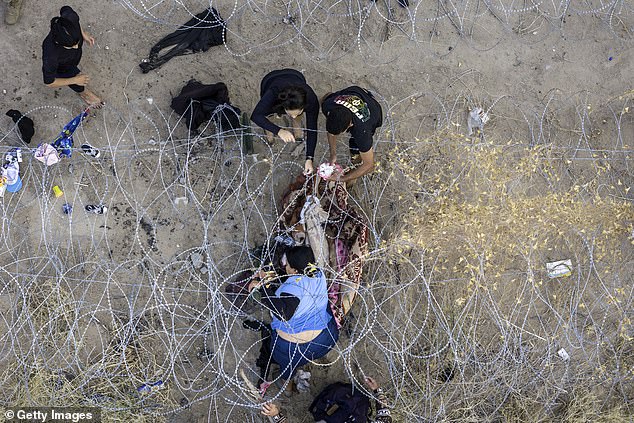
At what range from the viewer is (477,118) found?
5.10 meters

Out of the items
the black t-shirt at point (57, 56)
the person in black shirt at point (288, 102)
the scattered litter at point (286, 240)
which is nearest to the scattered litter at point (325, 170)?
the person in black shirt at point (288, 102)

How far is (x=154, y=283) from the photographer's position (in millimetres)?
4855

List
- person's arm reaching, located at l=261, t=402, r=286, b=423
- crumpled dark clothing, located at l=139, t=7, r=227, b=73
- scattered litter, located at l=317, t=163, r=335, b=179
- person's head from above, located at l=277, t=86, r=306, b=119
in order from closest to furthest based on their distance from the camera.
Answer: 1. person's head from above, located at l=277, t=86, r=306, b=119
2. person's arm reaching, located at l=261, t=402, r=286, b=423
3. scattered litter, located at l=317, t=163, r=335, b=179
4. crumpled dark clothing, located at l=139, t=7, r=227, b=73

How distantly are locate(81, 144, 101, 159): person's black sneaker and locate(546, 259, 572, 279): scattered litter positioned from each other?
472cm

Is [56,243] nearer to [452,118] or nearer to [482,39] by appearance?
[452,118]

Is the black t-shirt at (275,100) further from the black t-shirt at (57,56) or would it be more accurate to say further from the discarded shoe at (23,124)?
the discarded shoe at (23,124)

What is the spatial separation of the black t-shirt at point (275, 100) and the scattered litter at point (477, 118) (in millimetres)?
1827

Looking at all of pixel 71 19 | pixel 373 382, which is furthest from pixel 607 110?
pixel 71 19

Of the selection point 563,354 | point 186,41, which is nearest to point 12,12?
point 186,41

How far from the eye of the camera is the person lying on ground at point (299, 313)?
4.12 metres

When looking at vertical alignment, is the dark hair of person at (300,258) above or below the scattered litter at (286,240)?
above

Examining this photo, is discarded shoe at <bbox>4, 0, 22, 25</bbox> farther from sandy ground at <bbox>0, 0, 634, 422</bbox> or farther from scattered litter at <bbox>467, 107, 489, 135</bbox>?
scattered litter at <bbox>467, 107, 489, 135</bbox>

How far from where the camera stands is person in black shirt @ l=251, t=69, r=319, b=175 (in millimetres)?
3998

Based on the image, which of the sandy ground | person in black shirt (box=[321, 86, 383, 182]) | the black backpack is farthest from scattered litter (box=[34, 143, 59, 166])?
the black backpack
